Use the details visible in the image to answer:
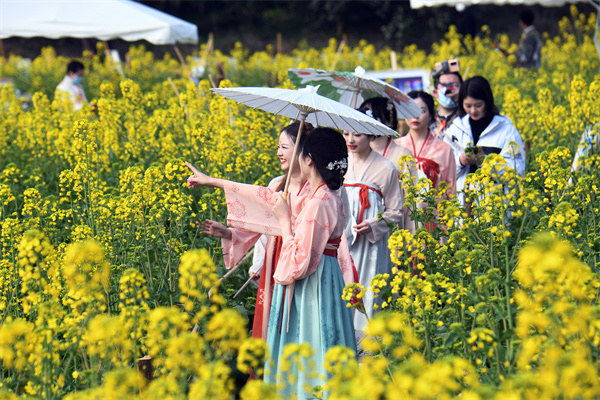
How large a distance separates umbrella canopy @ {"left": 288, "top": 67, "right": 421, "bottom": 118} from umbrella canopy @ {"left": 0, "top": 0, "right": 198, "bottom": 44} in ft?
18.3

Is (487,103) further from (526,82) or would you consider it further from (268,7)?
(268,7)

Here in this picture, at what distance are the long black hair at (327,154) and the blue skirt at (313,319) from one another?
36cm

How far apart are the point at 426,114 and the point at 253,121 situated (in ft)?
5.63

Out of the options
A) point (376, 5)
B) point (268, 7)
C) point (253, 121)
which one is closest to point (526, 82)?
point (253, 121)

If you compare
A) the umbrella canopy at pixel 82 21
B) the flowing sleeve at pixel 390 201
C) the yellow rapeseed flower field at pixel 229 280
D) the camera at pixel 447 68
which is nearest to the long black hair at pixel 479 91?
the yellow rapeseed flower field at pixel 229 280

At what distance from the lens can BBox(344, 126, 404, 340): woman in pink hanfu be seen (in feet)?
13.3

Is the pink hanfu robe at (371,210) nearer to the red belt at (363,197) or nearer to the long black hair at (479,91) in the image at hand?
the red belt at (363,197)

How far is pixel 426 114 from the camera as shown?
4.84 meters

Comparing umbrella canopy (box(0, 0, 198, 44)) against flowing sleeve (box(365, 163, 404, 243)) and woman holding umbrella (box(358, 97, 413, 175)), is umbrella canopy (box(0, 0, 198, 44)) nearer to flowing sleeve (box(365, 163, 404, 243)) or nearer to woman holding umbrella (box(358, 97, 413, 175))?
woman holding umbrella (box(358, 97, 413, 175))

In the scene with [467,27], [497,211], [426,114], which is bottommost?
[497,211]

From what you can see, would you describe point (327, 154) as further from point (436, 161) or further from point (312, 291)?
point (436, 161)

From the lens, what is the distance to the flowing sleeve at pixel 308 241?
9.78 feet

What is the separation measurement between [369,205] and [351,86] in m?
1.12

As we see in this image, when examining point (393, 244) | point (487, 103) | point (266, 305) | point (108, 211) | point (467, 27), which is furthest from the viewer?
point (467, 27)
